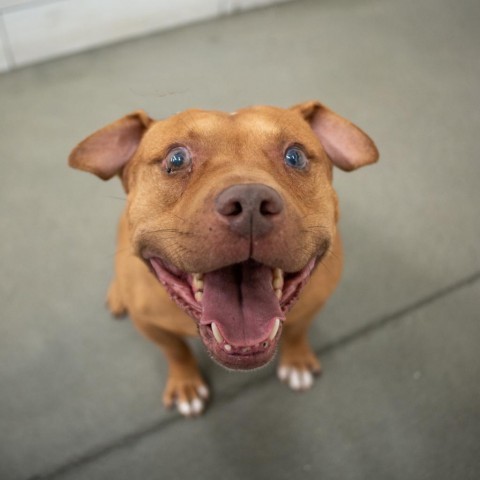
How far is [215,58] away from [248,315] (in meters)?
1.92

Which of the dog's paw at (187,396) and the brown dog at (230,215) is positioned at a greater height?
the brown dog at (230,215)

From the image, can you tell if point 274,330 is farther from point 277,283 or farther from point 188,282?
point 188,282

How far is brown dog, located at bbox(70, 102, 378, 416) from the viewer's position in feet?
3.36

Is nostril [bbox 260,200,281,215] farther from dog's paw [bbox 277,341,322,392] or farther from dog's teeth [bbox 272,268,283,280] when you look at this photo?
dog's paw [bbox 277,341,322,392]

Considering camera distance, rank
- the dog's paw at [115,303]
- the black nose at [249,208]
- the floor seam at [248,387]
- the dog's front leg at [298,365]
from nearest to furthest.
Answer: the black nose at [249,208], the floor seam at [248,387], the dog's front leg at [298,365], the dog's paw at [115,303]

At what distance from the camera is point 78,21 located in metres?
2.67

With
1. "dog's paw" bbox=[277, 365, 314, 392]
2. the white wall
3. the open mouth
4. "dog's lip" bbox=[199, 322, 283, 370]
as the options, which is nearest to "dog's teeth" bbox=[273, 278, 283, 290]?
the open mouth

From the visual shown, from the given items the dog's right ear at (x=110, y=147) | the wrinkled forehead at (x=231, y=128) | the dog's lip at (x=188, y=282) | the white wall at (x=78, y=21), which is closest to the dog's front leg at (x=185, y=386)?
the dog's lip at (x=188, y=282)

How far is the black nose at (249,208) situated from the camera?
0.98 metres

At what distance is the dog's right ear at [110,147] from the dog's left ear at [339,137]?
425mm

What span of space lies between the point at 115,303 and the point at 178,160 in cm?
86

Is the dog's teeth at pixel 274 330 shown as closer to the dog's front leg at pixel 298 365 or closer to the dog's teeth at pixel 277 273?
the dog's teeth at pixel 277 273

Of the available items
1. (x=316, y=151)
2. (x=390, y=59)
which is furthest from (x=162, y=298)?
(x=390, y=59)

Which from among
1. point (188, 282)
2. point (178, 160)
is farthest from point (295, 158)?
point (188, 282)
